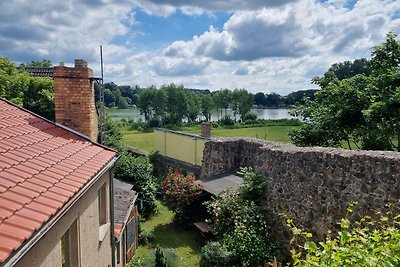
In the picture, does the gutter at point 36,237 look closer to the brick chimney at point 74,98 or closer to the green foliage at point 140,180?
the brick chimney at point 74,98

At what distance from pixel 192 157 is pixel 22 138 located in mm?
16067

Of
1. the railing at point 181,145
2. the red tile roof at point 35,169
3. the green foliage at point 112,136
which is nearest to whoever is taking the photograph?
the red tile roof at point 35,169

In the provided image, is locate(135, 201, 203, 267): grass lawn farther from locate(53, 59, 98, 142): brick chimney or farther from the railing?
locate(53, 59, 98, 142): brick chimney

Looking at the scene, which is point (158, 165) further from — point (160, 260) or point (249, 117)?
point (249, 117)

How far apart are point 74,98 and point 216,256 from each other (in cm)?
687

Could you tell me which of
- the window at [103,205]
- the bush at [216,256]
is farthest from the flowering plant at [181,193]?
the window at [103,205]

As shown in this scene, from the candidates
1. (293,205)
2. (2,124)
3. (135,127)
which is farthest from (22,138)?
(135,127)

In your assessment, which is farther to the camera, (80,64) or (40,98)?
(40,98)

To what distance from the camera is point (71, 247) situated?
18.2 ft

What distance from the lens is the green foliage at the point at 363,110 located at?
14.5m

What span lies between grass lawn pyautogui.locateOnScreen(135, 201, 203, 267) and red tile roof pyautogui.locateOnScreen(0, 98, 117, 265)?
6.05 m

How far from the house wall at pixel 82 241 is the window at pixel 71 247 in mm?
99

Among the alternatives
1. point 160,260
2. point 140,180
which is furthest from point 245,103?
point 160,260

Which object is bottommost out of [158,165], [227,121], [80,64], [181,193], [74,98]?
[158,165]
